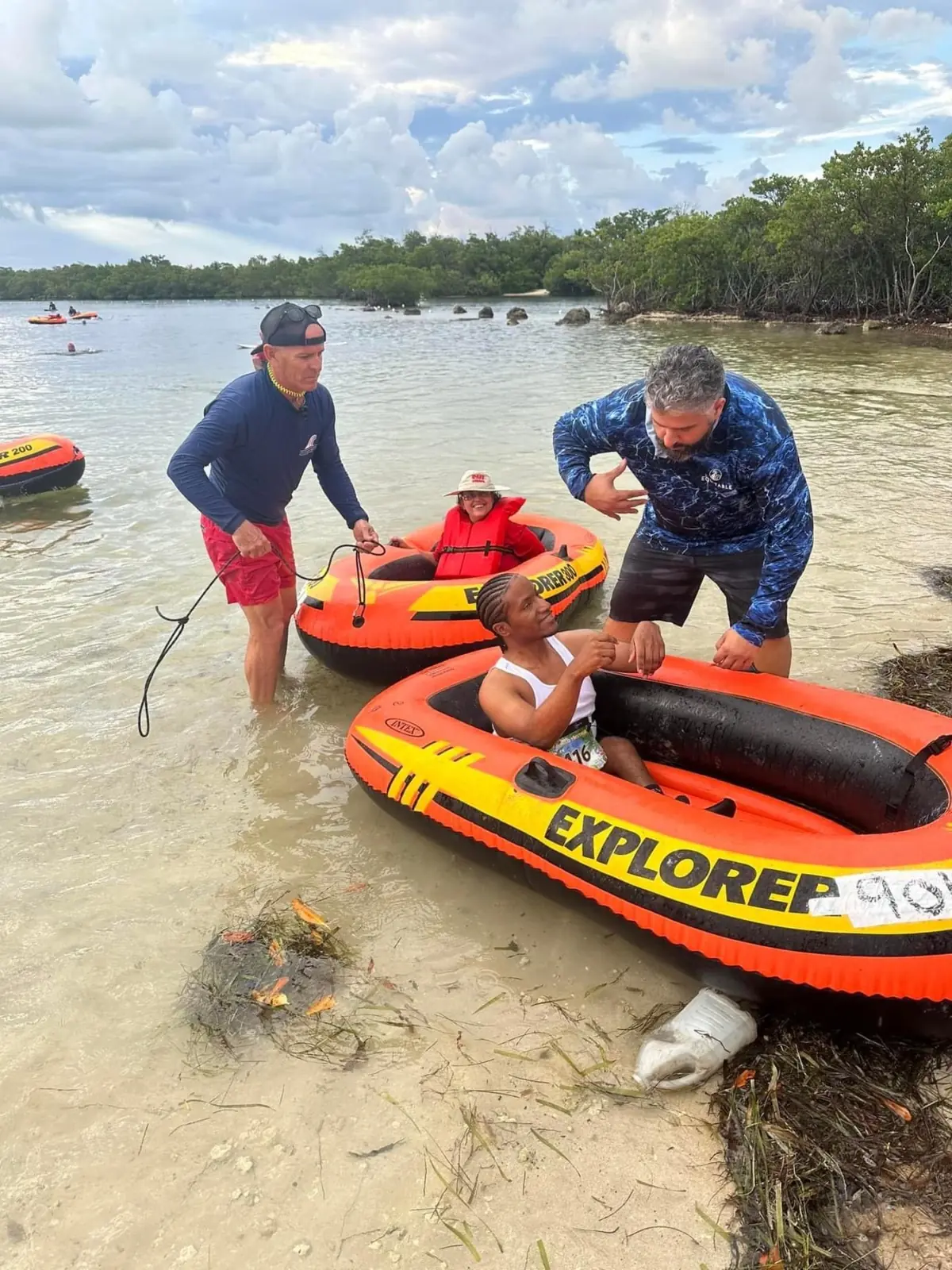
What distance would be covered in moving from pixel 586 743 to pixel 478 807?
1.91ft

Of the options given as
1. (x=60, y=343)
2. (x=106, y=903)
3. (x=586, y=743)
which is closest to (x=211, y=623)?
(x=106, y=903)

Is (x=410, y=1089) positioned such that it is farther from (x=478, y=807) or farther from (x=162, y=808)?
(x=162, y=808)

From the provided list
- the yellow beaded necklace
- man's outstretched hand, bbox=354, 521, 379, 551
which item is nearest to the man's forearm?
the yellow beaded necklace

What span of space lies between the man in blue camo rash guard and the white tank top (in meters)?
0.37

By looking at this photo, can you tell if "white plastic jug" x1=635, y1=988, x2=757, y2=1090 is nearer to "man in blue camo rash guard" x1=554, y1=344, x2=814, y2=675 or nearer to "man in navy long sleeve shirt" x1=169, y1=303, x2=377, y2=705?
"man in blue camo rash guard" x1=554, y1=344, x2=814, y2=675

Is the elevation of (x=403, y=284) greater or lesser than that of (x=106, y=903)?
greater

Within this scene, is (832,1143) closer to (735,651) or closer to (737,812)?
(737,812)

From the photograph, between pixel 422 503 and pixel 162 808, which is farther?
pixel 422 503

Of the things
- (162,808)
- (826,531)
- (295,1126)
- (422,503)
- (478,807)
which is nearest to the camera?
(295,1126)

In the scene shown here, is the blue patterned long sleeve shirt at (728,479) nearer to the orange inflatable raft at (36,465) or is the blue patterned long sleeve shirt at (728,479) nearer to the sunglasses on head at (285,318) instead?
the sunglasses on head at (285,318)

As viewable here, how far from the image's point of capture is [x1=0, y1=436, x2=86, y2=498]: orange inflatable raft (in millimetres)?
9172

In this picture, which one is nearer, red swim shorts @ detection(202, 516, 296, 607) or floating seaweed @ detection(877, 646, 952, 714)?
red swim shorts @ detection(202, 516, 296, 607)

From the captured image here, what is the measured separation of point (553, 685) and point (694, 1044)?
138 cm

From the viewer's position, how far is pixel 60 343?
36312 millimetres
